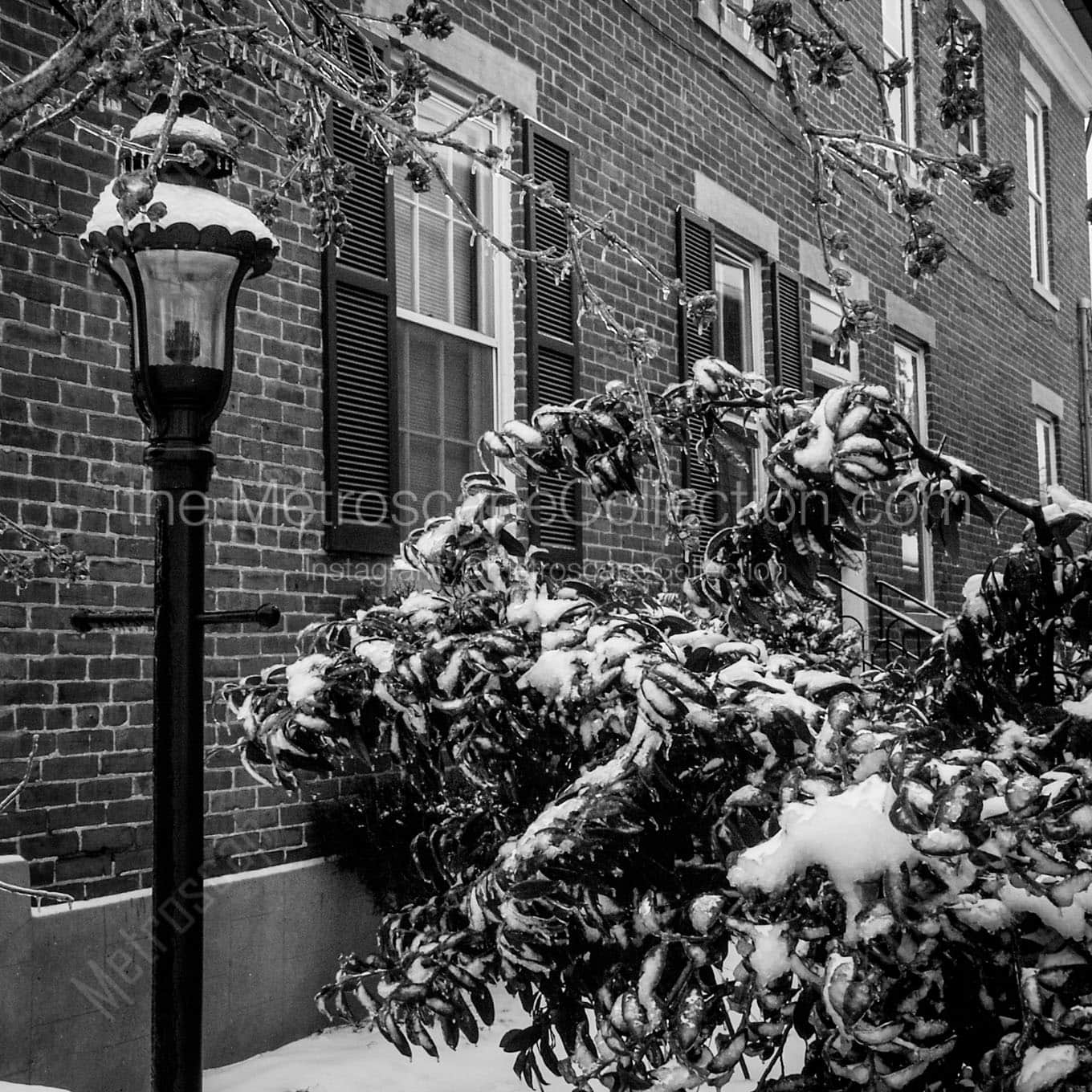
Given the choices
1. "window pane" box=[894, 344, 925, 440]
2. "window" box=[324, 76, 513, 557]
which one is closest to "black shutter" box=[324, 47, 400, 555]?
"window" box=[324, 76, 513, 557]

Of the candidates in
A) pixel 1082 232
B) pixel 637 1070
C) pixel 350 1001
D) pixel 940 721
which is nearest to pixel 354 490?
Answer: pixel 350 1001

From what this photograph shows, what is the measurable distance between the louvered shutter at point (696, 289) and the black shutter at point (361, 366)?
249 cm

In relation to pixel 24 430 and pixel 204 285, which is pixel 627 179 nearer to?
pixel 24 430

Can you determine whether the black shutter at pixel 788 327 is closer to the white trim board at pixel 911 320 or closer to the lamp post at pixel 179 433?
the white trim board at pixel 911 320

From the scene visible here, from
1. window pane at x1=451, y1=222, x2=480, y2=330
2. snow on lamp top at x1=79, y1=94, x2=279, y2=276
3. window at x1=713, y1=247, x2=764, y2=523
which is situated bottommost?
snow on lamp top at x1=79, y1=94, x2=279, y2=276

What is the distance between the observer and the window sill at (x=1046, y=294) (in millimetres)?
14281

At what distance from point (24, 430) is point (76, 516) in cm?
32

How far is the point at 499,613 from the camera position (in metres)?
2.41

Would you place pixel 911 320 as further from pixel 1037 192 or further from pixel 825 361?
pixel 1037 192

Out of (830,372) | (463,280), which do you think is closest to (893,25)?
(830,372)

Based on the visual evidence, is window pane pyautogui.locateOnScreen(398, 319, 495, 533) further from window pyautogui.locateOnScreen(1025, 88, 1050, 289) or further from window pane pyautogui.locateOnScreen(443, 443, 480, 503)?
window pyautogui.locateOnScreen(1025, 88, 1050, 289)

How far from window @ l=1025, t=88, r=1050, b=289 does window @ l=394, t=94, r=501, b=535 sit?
9977 mm

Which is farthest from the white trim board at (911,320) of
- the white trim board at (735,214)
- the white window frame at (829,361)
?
the white trim board at (735,214)

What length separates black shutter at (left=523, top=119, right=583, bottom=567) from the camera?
636 centimetres
